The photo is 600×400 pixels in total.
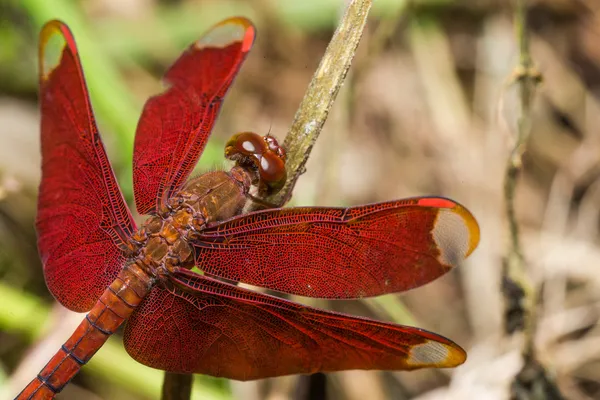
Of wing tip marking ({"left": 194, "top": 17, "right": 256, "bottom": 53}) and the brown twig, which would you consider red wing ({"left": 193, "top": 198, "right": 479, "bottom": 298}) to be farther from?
wing tip marking ({"left": 194, "top": 17, "right": 256, "bottom": 53})

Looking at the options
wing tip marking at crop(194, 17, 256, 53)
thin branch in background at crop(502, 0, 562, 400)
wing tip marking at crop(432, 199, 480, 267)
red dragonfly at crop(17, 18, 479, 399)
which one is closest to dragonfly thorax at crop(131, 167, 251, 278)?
red dragonfly at crop(17, 18, 479, 399)

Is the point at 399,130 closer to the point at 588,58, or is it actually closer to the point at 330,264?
the point at 588,58

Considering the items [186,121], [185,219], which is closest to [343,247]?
[185,219]

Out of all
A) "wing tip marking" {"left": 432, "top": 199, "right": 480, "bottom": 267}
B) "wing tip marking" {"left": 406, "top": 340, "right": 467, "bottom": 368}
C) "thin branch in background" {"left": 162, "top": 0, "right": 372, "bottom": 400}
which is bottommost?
"wing tip marking" {"left": 406, "top": 340, "right": 467, "bottom": 368}

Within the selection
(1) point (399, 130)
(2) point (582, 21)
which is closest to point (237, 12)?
(1) point (399, 130)

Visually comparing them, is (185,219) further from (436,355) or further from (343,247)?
(436,355)

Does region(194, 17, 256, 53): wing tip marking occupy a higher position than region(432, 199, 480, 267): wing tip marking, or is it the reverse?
region(194, 17, 256, 53): wing tip marking
